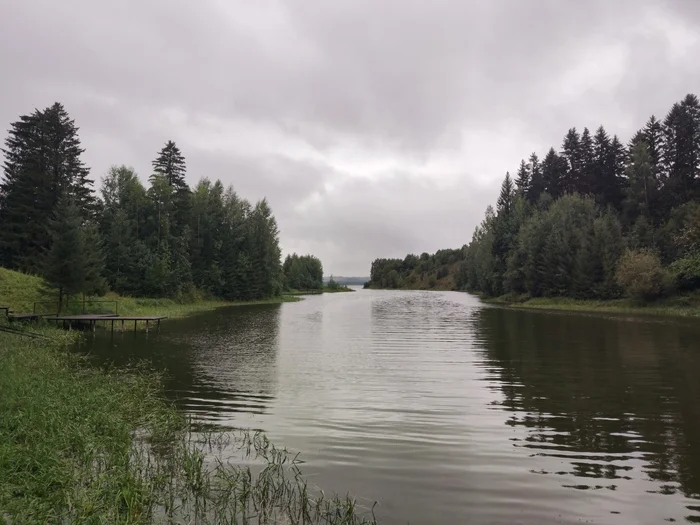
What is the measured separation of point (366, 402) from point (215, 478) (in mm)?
6432

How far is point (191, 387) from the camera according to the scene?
49.5 ft

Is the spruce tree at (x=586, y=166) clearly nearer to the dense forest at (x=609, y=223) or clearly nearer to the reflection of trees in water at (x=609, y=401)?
the dense forest at (x=609, y=223)

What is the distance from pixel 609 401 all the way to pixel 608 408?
2.83 ft

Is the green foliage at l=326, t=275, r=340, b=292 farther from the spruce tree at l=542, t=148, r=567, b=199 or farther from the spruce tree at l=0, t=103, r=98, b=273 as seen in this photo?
the spruce tree at l=0, t=103, r=98, b=273

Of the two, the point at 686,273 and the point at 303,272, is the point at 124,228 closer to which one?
the point at 686,273

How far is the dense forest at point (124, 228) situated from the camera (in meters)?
33.7

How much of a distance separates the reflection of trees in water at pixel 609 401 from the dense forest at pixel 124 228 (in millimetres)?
28803

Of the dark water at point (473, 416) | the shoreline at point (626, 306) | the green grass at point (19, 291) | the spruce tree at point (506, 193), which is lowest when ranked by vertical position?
the dark water at point (473, 416)

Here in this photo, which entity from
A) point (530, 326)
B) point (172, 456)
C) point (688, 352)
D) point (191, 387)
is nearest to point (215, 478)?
point (172, 456)

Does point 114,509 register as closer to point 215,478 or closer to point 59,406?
point 215,478

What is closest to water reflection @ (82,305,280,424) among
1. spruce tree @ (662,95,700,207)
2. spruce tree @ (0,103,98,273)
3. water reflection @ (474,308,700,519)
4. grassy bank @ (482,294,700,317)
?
water reflection @ (474,308,700,519)

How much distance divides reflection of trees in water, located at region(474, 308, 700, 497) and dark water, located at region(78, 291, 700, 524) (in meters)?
0.05

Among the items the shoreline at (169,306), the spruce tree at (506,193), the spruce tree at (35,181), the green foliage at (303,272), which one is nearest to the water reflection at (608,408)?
the shoreline at (169,306)

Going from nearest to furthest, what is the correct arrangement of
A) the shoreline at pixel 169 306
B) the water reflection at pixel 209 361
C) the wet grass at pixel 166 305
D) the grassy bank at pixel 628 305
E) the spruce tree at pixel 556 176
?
1. the water reflection at pixel 209 361
2. the wet grass at pixel 166 305
3. the shoreline at pixel 169 306
4. the grassy bank at pixel 628 305
5. the spruce tree at pixel 556 176
